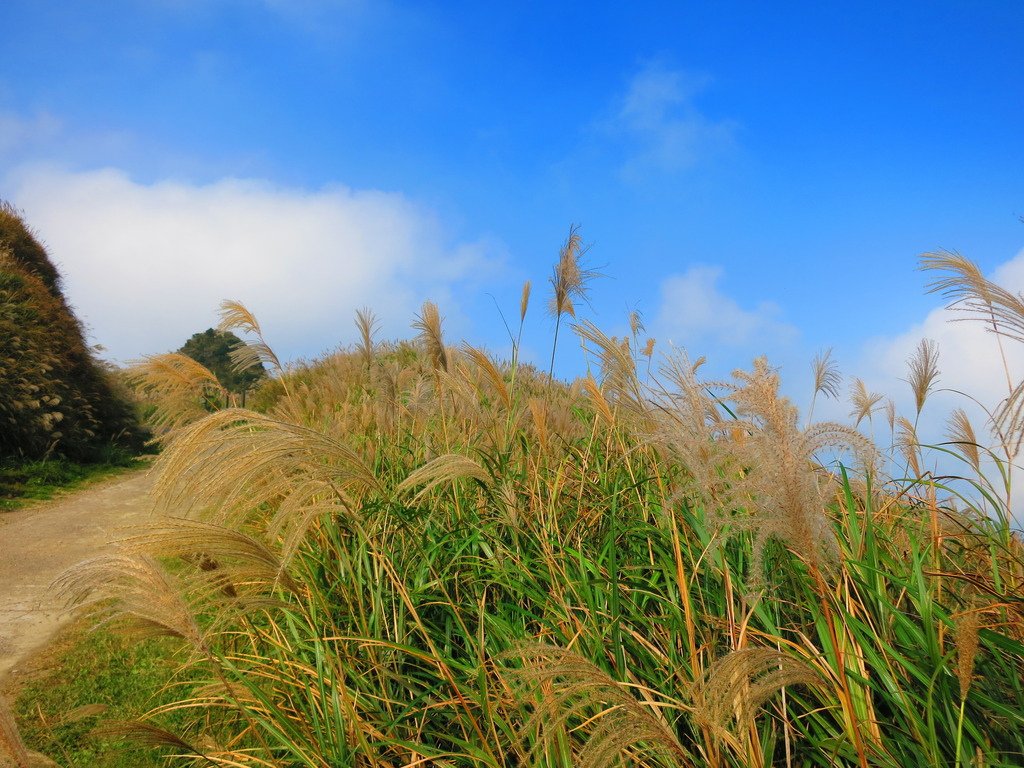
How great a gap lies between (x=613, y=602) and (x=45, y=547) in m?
7.51

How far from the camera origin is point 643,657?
269 cm

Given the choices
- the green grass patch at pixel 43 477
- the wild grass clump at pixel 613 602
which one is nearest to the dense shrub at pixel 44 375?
the green grass patch at pixel 43 477

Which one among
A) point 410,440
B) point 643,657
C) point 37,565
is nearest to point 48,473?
point 37,565

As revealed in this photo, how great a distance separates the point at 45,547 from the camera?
25.0ft

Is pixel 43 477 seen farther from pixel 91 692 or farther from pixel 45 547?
pixel 91 692

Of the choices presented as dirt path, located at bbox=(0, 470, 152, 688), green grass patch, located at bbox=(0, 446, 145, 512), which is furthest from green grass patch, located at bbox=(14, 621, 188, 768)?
green grass patch, located at bbox=(0, 446, 145, 512)

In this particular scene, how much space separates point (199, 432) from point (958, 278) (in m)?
3.10

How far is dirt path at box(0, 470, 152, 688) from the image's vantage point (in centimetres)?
536

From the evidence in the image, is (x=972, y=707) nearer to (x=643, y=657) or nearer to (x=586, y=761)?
(x=643, y=657)

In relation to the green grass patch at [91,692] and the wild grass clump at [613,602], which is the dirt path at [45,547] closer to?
the green grass patch at [91,692]

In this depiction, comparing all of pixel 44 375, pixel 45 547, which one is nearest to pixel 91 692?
pixel 45 547

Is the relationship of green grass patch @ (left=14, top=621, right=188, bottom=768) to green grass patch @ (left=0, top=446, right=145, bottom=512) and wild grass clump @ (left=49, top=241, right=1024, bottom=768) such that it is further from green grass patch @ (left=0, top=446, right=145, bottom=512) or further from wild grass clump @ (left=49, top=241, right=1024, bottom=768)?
green grass patch @ (left=0, top=446, right=145, bottom=512)

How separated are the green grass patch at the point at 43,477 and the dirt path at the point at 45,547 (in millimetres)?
260

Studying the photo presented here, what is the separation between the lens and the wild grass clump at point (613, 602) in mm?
1898
